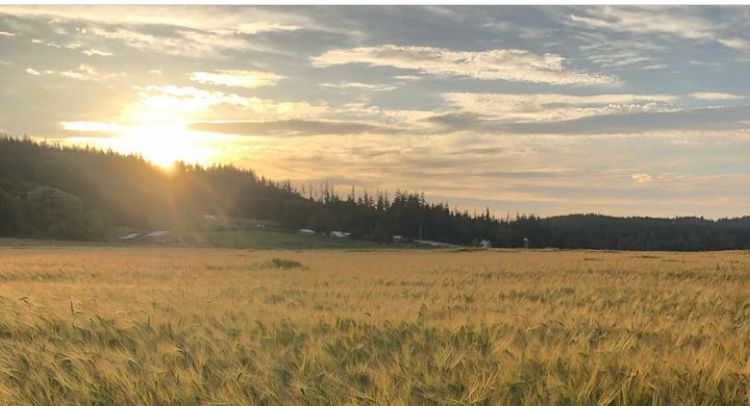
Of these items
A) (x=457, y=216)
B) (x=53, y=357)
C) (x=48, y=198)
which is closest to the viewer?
(x=53, y=357)

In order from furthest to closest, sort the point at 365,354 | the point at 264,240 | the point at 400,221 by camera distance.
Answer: the point at 400,221, the point at 264,240, the point at 365,354

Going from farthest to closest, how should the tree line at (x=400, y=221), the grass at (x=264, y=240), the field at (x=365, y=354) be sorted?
the tree line at (x=400, y=221) < the grass at (x=264, y=240) < the field at (x=365, y=354)

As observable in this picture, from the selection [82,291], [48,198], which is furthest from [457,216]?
[82,291]

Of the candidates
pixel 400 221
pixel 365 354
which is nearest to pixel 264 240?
pixel 400 221

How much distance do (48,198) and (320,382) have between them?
117671 millimetres

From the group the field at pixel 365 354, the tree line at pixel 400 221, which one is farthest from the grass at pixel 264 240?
the field at pixel 365 354

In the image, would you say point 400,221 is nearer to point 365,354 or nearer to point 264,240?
point 264,240

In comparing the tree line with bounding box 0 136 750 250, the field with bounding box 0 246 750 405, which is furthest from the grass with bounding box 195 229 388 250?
the field with bounding box 0 246 750 405

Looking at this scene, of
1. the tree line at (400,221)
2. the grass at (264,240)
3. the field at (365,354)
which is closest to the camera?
the field at (365,354)

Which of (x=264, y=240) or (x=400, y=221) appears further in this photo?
(x=400, y=221)

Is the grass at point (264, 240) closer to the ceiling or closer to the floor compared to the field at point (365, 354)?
closer to the floor

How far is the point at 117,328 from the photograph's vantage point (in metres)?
→ 7.56

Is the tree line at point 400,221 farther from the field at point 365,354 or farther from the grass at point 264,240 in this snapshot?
the field at point 365,354

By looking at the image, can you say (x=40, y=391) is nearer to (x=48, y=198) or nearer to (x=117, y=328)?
(x=117, y=328)
